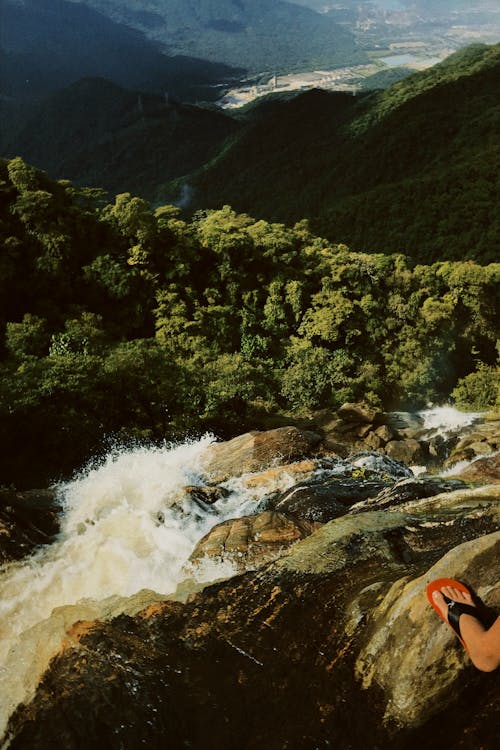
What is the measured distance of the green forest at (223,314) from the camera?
17.6 m

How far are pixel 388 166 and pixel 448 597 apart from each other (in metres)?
81.0

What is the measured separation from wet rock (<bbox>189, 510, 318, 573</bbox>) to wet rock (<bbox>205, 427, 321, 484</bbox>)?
3.40 metres

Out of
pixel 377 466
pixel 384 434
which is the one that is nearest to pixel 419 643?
pixel 377 466

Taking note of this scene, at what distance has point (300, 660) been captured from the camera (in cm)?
538

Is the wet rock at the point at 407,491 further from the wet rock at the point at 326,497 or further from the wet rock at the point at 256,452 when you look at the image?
the wet rock at the point at 256,452

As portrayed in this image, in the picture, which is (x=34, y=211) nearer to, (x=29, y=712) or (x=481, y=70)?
(x=29, y=712)

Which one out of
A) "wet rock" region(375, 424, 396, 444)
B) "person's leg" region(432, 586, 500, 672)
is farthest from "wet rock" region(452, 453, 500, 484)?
"person's leg" region(432, 586, 500, 672)

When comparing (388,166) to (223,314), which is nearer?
(223,314)

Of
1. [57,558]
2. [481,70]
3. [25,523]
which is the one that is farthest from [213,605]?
[481,70]

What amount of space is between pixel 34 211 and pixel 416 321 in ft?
58.0

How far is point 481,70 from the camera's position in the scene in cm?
9481

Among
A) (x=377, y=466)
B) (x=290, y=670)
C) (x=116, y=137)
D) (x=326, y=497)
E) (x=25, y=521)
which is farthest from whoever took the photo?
(x=116, y=137)

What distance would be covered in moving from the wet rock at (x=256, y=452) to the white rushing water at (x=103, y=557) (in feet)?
1.79

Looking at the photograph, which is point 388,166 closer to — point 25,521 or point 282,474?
point 282,474
